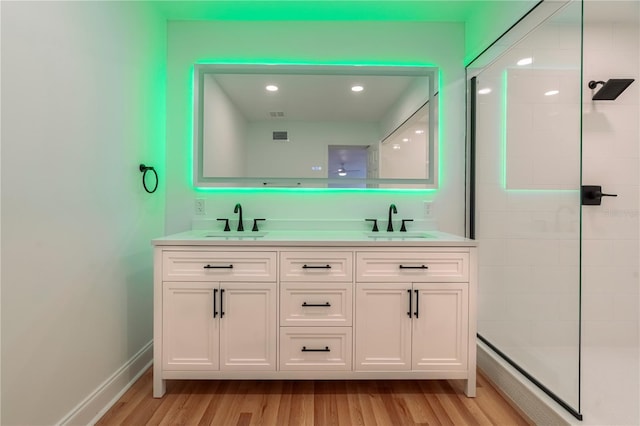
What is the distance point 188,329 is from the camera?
173cm

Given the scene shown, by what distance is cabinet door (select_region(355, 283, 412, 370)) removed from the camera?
1.75m

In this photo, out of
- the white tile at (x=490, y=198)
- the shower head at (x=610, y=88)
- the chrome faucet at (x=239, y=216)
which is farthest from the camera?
the chrome faucet at (x=239, y=216)

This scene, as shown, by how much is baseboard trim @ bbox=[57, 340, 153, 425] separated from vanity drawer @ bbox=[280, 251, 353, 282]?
1.06 meters

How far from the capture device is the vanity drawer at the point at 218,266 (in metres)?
1.73

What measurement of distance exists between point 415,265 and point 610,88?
178 centimetres

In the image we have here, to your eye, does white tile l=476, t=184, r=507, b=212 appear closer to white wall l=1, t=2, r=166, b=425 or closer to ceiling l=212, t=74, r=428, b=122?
ceiling l=212, t=74, r=428, b=122

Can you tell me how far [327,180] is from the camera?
90.5 inches

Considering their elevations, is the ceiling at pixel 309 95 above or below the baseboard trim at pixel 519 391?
above

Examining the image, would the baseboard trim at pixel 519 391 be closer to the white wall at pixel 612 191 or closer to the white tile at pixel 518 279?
the white tile at pixel 518 279

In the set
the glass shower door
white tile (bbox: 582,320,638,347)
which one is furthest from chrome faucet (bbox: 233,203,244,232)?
white tile (bbox: 582,320,638,347)

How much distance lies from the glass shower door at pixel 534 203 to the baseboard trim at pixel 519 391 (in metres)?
0.05

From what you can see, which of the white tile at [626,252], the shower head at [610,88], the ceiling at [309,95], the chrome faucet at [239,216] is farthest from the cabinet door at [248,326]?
the shower head at [610,88]

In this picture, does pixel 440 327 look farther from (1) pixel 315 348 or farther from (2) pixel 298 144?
(2) pixel 298 144

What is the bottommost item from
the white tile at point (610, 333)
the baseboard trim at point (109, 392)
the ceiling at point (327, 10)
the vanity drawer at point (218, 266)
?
the baseboard trim at point (109, 392)
